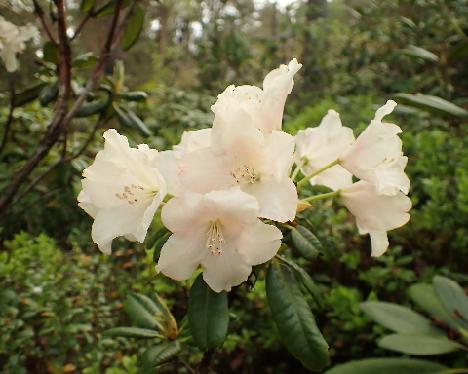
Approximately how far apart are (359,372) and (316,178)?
64 cm

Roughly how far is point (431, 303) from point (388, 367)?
317 millimetres

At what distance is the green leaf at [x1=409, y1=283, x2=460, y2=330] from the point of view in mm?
1417

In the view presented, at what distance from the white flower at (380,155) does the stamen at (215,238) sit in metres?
0.30

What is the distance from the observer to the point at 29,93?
71.6 inches

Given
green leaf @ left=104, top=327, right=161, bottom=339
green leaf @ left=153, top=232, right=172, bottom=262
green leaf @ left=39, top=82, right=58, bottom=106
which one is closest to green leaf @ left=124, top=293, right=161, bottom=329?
green leaf @ left=104, top=327, right=161, bottom=339

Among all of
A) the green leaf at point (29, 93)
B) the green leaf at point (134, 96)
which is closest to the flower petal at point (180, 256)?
the green leaf at point (134, 96)

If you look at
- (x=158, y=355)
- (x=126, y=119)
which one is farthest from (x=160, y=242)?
(x=126, y=119)

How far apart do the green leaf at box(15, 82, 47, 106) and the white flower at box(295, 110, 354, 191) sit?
50.0 inches

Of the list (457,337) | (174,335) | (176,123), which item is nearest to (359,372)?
(457,337)

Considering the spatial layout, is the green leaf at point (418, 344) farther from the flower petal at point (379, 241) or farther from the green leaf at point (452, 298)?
the flower petal at point (379, 241)

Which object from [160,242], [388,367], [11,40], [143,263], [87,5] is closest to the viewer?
[160,242]

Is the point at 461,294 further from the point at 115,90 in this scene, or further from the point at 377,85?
the point at 377,85

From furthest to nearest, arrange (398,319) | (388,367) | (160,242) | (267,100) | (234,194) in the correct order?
(398,319), (388,367), (160,242), (267,100), (234,194)

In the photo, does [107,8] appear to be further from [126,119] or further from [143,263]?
[143,263]
